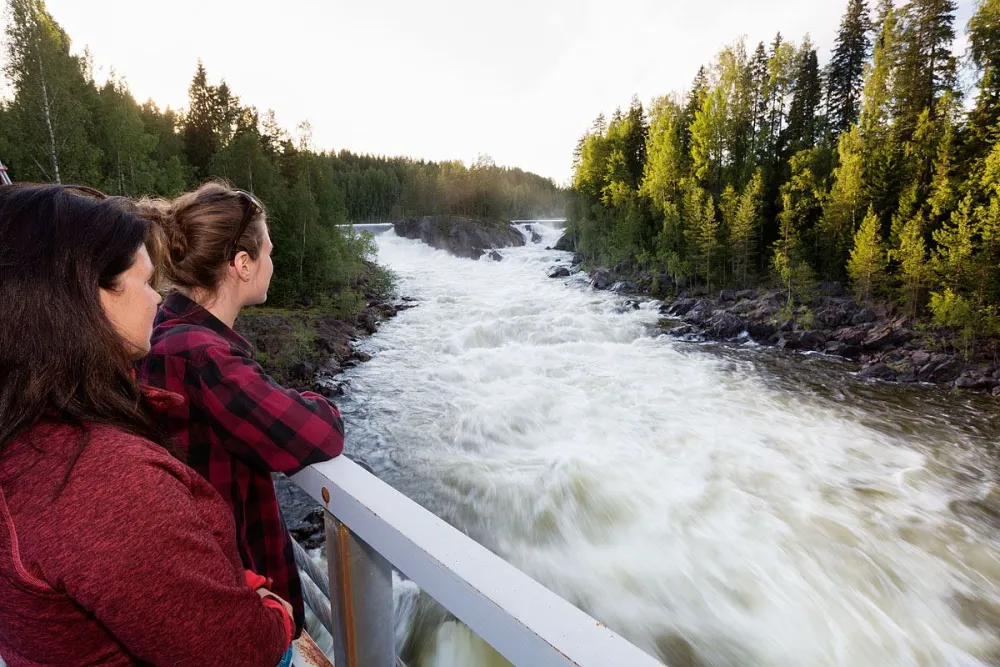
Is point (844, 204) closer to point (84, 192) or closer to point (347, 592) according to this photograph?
point (347, 592)

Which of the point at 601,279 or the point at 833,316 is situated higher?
the point at 601,279

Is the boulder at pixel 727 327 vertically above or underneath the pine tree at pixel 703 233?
underneath

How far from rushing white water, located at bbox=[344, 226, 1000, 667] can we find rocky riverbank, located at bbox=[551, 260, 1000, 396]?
159cm

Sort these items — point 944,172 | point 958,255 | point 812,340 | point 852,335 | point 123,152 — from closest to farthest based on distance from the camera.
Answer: point 958,255
point 852,335
point 812,340
point 123,152
point 944,172

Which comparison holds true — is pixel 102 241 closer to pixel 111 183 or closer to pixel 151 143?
pixel 111 183

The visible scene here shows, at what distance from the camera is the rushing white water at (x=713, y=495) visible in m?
5.08

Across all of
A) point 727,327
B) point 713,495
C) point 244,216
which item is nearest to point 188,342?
point 244,216

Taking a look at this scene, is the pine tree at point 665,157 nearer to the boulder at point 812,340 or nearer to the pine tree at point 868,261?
the pine tree at point 868,261

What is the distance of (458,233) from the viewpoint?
2117 inches

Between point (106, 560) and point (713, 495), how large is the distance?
7.76 meters

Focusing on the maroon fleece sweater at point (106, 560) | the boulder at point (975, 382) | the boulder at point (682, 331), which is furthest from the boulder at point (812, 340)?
the maroon fleece sweater at point (106, 560)

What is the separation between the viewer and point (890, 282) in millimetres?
19859

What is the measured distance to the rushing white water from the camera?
5.08 m

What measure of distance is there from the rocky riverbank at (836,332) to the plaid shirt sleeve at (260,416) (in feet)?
54.8
